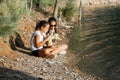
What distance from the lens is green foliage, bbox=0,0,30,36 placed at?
1146 centimetres

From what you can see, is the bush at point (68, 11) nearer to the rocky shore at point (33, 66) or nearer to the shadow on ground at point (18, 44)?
the rocky shore at point (33, 66)

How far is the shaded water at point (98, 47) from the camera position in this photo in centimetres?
1313

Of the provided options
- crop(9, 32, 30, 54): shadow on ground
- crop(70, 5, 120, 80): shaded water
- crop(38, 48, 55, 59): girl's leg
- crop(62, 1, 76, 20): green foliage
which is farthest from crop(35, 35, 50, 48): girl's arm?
crop(62, 1, 76, 20): green foliage

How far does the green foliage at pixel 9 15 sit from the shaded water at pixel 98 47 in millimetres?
2914

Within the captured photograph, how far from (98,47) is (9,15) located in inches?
245

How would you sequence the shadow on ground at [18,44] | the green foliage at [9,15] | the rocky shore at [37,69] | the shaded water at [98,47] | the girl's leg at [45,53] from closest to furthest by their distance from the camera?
the rocky shore at [37,69], the green foliage at [9,15], the girl's leg at [45,53], the shadow on ground at [18,44], the shaded water at [98,47]

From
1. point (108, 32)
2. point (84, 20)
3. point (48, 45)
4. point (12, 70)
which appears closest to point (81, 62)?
point (48, 45)

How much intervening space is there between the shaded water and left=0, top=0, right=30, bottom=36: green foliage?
2914 mm

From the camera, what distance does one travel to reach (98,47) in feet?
55.6

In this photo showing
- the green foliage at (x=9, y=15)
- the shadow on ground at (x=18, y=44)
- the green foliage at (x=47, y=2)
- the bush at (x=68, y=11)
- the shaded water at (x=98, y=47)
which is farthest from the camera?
the green foliage at (x=47, y=2)

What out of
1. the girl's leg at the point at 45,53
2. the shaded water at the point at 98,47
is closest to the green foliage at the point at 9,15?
the girl's leg at the point at 45,53

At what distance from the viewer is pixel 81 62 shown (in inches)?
546

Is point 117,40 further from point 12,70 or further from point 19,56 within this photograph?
point 12,70

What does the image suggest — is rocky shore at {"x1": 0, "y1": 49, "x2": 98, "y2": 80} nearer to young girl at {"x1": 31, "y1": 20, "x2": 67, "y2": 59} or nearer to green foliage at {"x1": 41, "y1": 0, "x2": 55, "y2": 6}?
young girl at {"x1": 31, "y1": 20, "x2": 67, "y2": 59}
